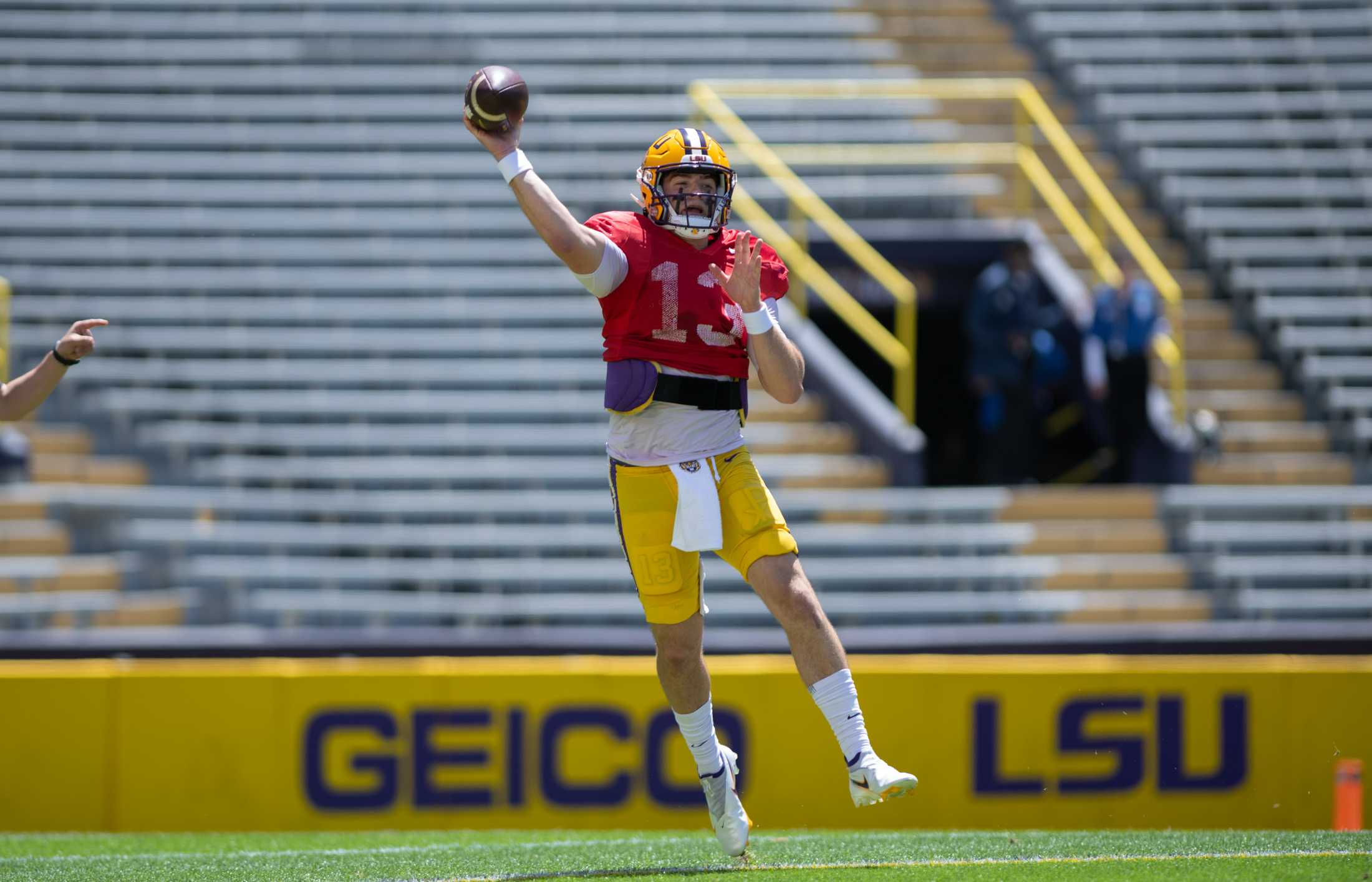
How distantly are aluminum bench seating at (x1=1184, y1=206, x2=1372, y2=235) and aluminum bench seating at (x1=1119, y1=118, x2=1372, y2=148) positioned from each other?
669mm

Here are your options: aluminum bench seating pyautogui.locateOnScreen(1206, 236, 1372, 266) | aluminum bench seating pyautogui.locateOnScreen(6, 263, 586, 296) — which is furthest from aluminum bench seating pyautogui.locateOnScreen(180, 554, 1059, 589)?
aluminum bench seating pyautogui.locateOnScreen(1206, 236, 1372, 266)

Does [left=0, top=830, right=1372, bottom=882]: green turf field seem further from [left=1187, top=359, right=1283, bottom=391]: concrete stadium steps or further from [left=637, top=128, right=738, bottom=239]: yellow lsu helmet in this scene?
[left=1187, top=359, right=1283, bottom=391]: concrete stadium steps

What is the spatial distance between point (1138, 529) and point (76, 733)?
6.64m

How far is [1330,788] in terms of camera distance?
26.9ft

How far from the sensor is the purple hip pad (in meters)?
5.08

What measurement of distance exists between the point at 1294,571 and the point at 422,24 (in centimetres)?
856

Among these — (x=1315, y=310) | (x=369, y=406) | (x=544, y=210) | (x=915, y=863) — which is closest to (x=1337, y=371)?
(x=1315, y=310)

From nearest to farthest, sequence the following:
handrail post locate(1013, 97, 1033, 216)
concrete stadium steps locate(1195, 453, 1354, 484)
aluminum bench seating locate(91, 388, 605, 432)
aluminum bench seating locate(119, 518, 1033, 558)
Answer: aluminum bench seating locate(119, 518, 1033, 558) → aluminum bench seating locate(91, 388, 605, 432) → concrete stadium steps locate(1195, 453, 1354, 484) → handrail post locate(1013, 97, 1033, 216)

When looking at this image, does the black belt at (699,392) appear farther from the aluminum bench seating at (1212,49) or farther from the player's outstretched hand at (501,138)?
the aluminum bench seating at (1212,49)

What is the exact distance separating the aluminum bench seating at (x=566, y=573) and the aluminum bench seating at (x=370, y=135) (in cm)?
436

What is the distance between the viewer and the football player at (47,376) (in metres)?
5.44

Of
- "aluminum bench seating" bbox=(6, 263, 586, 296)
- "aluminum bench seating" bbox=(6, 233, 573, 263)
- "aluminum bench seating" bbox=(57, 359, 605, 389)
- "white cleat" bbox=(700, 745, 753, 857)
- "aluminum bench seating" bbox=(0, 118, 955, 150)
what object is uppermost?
"aluminum bench seating" bbox=(0, 118, 955, 150)

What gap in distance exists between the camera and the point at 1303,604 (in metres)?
Result: 10.7

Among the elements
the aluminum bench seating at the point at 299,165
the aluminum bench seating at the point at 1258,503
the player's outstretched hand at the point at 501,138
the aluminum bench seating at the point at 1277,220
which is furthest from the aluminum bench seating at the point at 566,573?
the player's outstretched hand at the point at 501,138
